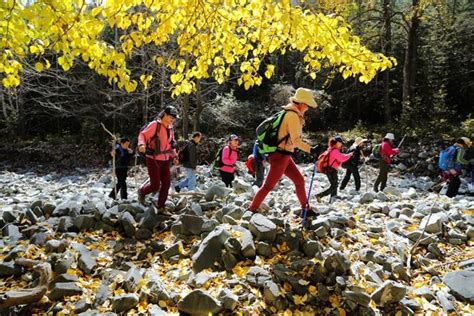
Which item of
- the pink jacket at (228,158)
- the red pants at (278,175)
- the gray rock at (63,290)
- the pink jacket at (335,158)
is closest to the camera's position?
the gray rock at (63,290)

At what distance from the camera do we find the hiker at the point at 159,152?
18.8 ft

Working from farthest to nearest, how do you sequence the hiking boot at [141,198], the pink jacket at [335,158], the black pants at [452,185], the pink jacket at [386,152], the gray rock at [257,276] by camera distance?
the pink jacket at [386,152] < the black pants at [452,185] < the pink jacket at [335,158] < the hiking boot at [141,198] < the gray rock at [257,276]

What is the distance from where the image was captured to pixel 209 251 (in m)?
4.33

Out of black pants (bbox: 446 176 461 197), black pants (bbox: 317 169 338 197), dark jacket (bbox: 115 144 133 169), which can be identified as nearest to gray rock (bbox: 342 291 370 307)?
black pants (bbox: 317 169 338 197)

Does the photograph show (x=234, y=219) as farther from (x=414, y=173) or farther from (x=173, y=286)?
(x=414, y=173)

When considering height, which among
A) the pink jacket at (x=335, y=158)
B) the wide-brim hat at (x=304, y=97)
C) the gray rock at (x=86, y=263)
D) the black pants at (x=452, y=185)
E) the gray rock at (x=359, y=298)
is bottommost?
the black pants at (x=452, y=185)

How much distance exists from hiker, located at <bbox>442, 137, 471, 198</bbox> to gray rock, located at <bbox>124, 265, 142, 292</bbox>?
9.23 metres

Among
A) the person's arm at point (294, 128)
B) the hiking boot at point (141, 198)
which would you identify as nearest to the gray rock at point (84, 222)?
the hiking boot at point (141, 198)

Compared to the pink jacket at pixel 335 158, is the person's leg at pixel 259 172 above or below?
below

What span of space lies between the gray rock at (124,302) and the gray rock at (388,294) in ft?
8.55

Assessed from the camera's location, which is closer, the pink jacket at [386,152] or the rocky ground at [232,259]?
the rocky ground at [232,259]

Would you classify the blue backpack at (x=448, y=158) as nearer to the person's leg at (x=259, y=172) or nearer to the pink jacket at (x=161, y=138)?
the person's leg at (x=259, y=172)

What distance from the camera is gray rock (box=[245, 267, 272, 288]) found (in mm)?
3971

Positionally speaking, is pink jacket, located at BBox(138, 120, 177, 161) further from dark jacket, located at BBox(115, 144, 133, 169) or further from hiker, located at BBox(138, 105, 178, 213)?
dark jacket, located at BBox(115, 144, 133, 169)
